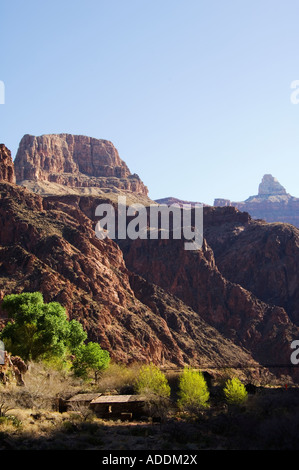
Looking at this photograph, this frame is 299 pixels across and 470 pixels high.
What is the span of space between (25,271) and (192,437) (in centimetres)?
6350

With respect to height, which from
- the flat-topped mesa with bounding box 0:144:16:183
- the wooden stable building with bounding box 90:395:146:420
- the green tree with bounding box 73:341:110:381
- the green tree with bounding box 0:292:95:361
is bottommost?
the green tree with bounding box 73:341:110:381

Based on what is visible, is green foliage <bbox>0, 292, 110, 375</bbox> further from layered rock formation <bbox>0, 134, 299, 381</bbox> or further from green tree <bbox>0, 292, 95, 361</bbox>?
layered rock formation <bbox>0, 134, 299, 381</bbox>

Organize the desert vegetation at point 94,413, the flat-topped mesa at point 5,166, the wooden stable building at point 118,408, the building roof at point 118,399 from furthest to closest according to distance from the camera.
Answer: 1. the flat-topped mesa at point 5,166
2. the building roof at point 118,399
3. the wooden stable building at point 118,408
4. the desert vegetation at point 94,413

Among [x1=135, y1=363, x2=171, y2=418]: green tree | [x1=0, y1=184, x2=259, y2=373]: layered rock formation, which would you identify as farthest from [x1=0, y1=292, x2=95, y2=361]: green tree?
[x1=0, y1=184, x2=259, y2=373]: layered rock formation

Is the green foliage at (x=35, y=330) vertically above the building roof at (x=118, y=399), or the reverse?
the green foliage at (x=35, y=330)

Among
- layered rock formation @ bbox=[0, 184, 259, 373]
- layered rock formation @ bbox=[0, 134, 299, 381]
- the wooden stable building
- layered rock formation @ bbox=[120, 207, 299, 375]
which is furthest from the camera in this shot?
layered rock formation @ bbox=[120, 207, 299, 375]

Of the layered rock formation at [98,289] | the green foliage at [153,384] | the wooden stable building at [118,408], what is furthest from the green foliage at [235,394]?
the layered rock formation at [98,289]

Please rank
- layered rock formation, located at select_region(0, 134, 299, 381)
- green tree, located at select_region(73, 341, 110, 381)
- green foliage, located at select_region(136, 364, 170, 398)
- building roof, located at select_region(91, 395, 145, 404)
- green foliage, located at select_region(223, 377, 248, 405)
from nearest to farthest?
building roof, located at select_region(91, 395, 145, 404), green foliage, located at select_region(223, 377, 248, 405), green foliage, located at select_region(136, 364, 170, 398), green tree, located at select_region(73, 341, 110, 381), layered rock formation, located at select_region(0, 134, 299, 381)

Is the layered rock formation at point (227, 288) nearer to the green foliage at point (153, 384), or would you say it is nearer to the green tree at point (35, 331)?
the green foliage at point (153, 384)

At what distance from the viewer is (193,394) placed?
4619 cm

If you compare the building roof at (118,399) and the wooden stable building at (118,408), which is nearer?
the wooden stable building at (118,408)

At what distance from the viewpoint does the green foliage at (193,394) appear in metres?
41.7

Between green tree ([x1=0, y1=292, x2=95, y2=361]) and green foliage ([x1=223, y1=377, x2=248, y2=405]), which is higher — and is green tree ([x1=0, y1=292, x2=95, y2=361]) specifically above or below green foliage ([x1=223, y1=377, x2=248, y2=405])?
above

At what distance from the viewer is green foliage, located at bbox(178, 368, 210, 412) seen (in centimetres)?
4169
